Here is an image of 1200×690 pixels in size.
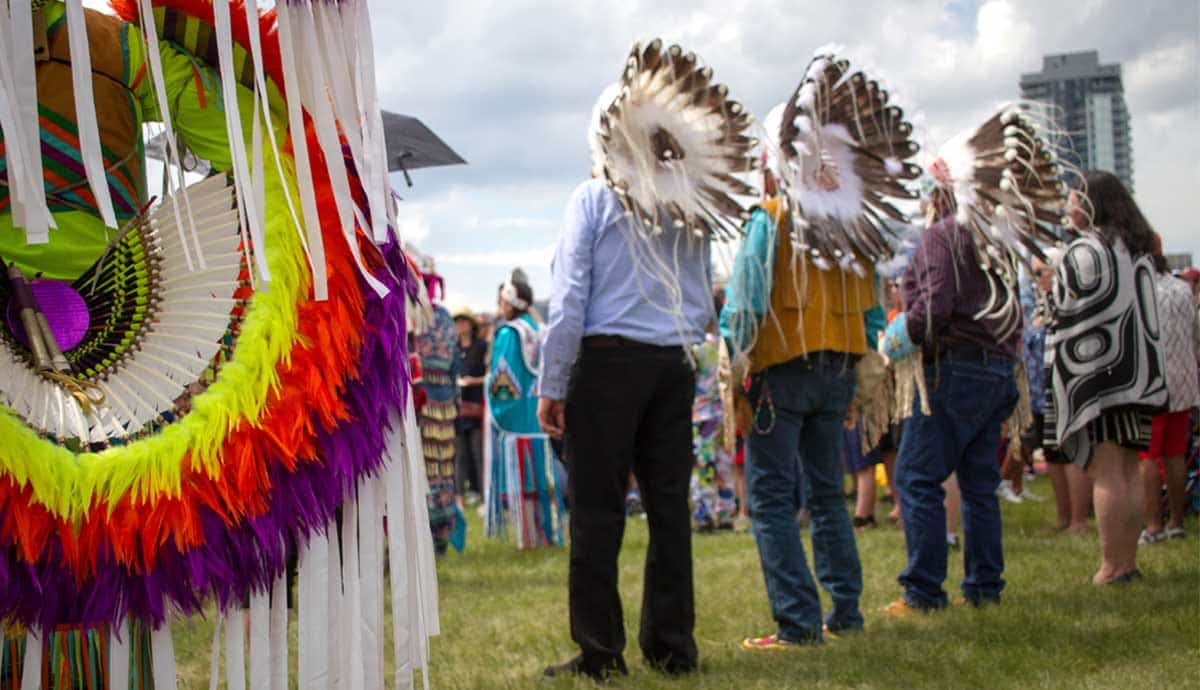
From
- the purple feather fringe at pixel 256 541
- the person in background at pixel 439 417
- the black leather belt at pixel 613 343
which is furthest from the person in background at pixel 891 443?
the purple feather fringe at pixel 256 541

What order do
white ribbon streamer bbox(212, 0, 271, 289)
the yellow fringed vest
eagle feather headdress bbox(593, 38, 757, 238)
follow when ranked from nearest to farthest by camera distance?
white ribbon streamer bbox(212, 0, 271, 289)
eagle feather headdress bbox(593, 38, 757, 238)
the yellow fringed vest

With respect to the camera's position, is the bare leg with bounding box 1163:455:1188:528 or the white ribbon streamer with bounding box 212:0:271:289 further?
the bare leg with bounding box 1163:455:1188:528

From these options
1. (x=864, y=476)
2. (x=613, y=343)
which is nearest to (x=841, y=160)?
(x=613, y=343)

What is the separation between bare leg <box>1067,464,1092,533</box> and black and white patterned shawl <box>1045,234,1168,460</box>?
2.01 meters

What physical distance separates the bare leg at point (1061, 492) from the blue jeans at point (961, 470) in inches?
105

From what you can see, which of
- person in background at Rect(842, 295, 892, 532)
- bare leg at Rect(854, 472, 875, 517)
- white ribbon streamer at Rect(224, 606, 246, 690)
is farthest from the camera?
bare leg at Rect(854, 472, 875, 517)

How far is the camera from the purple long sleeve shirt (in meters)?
4.79

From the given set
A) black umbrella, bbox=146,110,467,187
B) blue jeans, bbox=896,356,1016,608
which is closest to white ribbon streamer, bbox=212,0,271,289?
black umbrella, bbox=146,110,467,187

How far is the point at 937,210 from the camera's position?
16.5 feet

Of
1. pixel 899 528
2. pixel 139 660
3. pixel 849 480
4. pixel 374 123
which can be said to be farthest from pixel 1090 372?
pixel 849 480

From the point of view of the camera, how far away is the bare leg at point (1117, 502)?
16.9 ft

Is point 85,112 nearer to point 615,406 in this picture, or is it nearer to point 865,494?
point 615,406

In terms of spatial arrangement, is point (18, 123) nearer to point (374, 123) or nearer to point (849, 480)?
point (374, 123)

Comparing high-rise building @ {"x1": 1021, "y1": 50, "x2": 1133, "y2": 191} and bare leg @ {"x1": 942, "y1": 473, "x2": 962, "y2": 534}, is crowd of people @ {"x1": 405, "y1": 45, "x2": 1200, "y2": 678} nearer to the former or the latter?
high-rise building @ {"x1": 1021, "y1": 50, "x2": 1133, "y2": 191}
